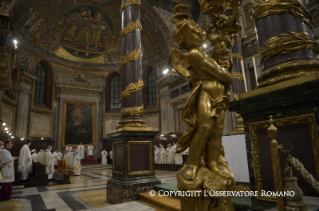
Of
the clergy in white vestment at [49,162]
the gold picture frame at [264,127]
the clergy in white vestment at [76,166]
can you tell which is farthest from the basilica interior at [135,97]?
the clergy in white vestment at [76,166]

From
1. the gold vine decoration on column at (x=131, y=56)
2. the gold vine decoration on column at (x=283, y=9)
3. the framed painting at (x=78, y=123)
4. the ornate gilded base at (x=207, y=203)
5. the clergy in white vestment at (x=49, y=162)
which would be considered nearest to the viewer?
the ornate gilded base at (x=207, y=203)

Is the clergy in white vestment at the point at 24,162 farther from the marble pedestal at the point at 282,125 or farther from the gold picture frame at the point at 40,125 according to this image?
the marble pedestal at the point at 282,125

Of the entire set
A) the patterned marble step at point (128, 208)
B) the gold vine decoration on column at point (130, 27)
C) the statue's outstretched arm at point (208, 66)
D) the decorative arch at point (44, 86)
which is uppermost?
the decorative arch at point (44, 86)

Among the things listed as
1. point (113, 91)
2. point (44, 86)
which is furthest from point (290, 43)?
point (113, 91)

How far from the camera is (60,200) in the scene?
490 cm

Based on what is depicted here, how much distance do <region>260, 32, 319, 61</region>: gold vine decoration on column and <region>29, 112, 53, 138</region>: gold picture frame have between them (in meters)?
16.4

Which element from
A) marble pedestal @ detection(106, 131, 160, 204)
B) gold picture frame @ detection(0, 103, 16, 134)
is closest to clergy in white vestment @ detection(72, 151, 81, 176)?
gold picture frame @ detection(0, 103, 16, 134)

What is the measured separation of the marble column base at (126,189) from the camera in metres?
4.02

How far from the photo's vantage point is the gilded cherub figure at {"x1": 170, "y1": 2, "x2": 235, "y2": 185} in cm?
147

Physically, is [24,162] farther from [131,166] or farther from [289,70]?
[289,70]

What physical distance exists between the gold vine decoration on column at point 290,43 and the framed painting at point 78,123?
17.2 meters

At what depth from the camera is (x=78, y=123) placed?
17.9 meters

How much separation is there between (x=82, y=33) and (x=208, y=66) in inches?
746

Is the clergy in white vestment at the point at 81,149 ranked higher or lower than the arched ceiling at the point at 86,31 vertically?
lower
